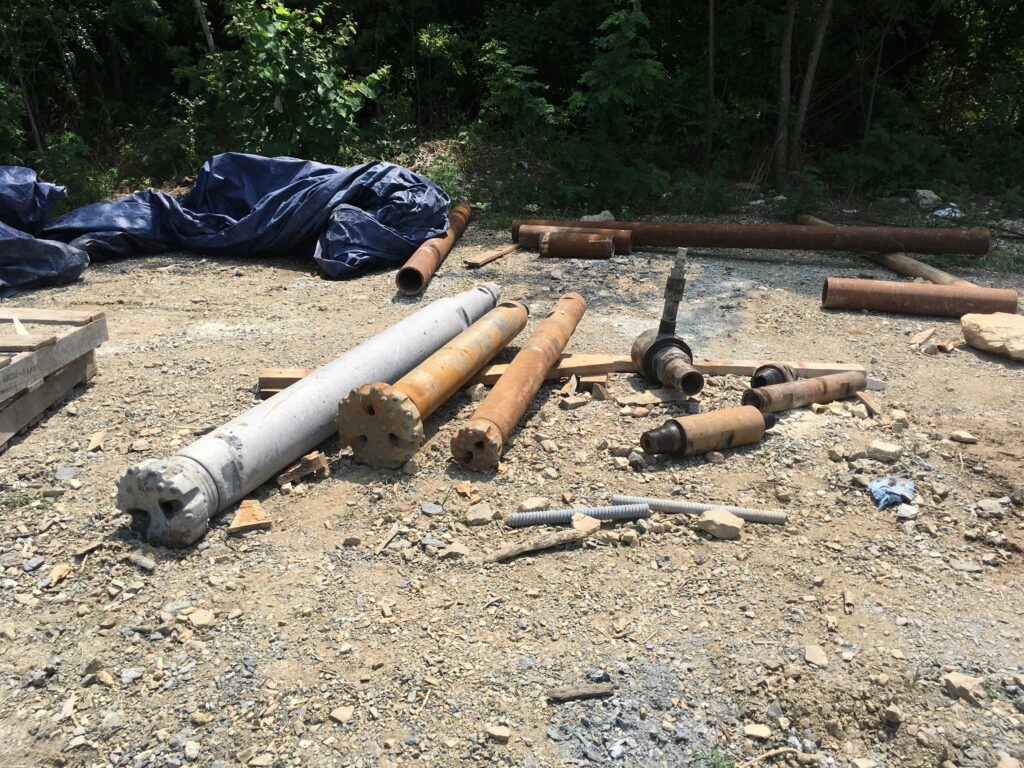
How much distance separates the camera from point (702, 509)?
11.9 ft

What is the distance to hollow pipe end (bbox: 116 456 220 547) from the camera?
331 cm

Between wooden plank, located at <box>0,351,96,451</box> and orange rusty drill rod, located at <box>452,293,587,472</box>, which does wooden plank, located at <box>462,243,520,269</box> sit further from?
wooden plank, located at <box>0,351,96,451</box>

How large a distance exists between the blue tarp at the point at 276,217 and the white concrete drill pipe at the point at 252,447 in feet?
10.00

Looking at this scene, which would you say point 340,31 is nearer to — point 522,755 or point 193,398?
point 193,398

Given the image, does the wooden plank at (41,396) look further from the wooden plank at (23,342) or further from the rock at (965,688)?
the rock at (965,688)

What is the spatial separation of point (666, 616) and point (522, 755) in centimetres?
83

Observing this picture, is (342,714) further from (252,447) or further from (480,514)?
(252,447)

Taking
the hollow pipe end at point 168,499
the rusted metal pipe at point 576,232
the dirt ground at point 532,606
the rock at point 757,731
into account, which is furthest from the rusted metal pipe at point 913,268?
the hollow pipe end at point 168,499

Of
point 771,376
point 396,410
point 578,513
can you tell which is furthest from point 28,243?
point 771,376

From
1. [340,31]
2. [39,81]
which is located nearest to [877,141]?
[340,31]

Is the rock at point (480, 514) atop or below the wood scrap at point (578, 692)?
atop

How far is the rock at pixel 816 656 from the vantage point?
280cm

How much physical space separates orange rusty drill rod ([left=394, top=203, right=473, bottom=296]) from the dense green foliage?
72.4 inches

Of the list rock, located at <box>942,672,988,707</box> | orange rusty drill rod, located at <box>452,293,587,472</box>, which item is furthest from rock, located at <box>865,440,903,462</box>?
orange rusty drill rod, located at <box>452,293,587,472</box>
